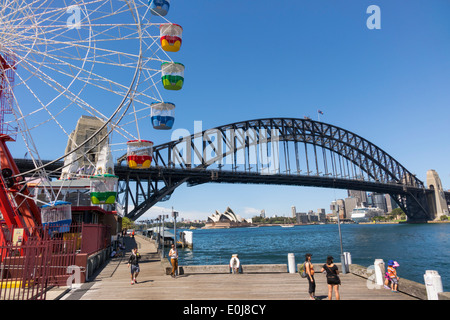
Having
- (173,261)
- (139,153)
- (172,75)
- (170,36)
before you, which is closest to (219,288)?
(173,261)

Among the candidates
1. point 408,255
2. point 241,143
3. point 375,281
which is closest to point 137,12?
point 375,281

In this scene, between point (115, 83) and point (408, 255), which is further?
point (408, 255)

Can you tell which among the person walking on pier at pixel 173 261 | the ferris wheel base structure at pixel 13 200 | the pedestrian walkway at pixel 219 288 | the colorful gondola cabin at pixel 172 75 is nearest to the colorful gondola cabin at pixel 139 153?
the colorful gondola cabin at pixel 172 75

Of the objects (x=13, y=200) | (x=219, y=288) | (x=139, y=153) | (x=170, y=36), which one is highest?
(x=170, y=36)

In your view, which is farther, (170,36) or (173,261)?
(170,36)

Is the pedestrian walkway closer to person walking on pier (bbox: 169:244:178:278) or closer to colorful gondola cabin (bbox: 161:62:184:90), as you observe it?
person walking on pier (bbox: 169:244:178:278)

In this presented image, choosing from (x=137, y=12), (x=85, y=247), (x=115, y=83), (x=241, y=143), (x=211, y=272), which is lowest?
(x=211, y=272)

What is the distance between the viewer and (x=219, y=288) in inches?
520

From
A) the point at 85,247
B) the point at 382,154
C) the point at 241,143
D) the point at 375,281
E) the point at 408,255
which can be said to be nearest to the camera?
the point at 375,281

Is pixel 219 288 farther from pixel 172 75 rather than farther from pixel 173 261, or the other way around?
pixel 172 75

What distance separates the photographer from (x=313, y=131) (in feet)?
370

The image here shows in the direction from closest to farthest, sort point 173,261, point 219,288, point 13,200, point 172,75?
1. point 219,288
2. point 173,261
3. point 13,200
4. point 172,75
